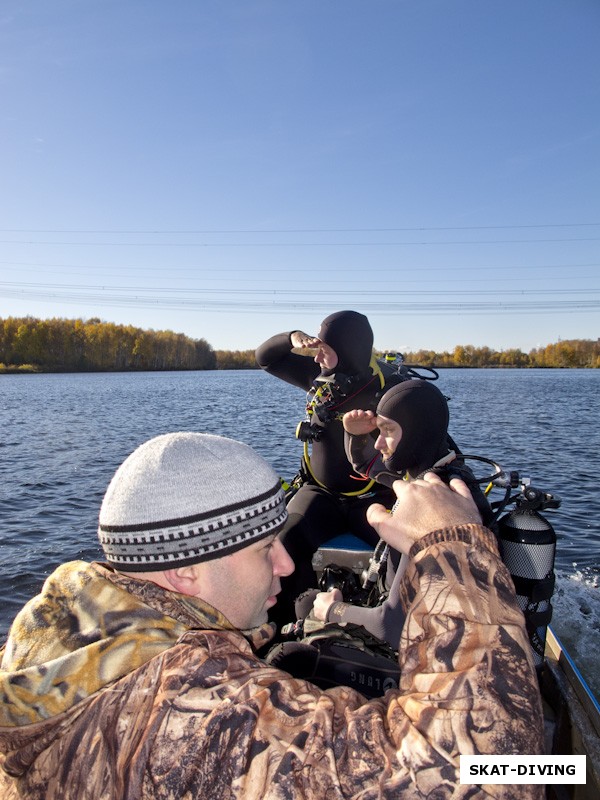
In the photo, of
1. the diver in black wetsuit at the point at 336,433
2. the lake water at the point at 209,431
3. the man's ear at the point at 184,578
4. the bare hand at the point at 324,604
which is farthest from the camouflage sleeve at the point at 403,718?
the diver in black wetsuit at the point at 336,433

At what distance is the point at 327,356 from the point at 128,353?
328 ft

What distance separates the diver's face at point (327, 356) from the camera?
196 inches

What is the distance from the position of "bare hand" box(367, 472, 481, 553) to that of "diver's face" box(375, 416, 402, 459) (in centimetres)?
241

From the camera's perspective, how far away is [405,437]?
144 inches

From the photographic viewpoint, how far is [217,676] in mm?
1065

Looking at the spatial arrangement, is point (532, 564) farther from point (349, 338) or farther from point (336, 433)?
point (349, 338)

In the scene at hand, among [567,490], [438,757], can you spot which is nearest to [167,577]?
[438,757]

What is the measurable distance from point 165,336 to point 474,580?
352 ft

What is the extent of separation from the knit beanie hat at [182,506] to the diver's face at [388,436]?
7.81 feet

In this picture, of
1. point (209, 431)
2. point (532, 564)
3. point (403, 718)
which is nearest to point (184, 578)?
point (403, 718)

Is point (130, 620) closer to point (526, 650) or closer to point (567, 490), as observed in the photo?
point (526, 650)

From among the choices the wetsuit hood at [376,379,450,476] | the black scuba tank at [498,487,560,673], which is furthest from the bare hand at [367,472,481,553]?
the wetsuit hood at [376,379,450,476]

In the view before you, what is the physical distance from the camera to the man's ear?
1.32 metres

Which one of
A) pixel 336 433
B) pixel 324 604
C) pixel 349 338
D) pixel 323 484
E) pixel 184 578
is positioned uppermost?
pixel 349 338
